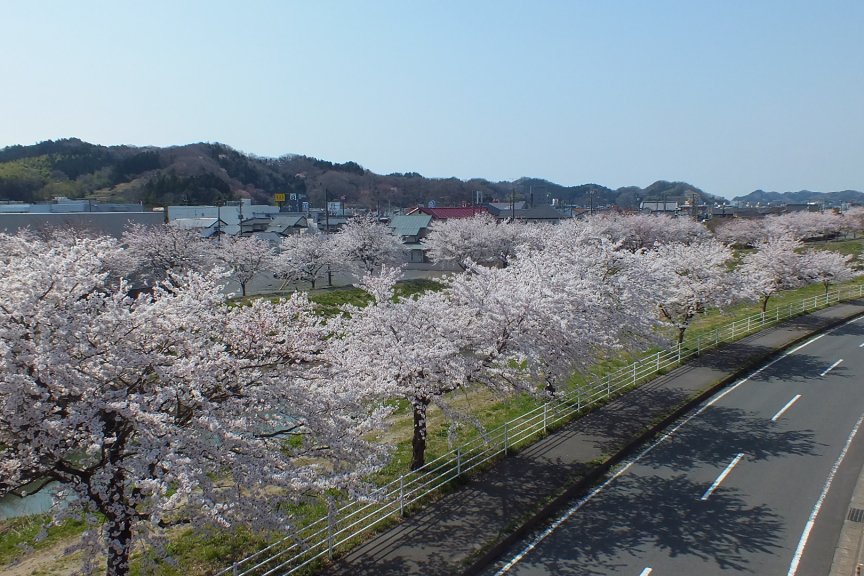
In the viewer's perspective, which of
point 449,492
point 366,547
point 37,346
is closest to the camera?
point 37,346

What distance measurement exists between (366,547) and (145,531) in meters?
3.94

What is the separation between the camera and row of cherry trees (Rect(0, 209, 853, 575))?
728cm

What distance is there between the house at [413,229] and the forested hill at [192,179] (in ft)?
75.8

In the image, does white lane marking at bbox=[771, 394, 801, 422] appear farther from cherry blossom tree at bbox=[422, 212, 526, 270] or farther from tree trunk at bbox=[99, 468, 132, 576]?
cherry blossom tree at bbox=[422, 212, 526, 270]

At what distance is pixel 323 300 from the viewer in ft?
123

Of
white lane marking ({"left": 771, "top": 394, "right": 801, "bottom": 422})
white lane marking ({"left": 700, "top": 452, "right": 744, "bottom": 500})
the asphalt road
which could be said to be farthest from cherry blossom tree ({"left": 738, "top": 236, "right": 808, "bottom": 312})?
white lane marking ({"left": 700, "top": 452, "right": 744, "bottom": 500})

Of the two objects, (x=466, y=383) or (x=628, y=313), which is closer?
(x=466, y=383)

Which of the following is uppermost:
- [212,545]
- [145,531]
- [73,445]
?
[73,445]

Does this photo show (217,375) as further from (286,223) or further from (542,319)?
(286,223)

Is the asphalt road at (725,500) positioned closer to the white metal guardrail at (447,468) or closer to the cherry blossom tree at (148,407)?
the white metal guardrail at (447,468)

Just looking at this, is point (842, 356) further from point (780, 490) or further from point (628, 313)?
point (780, 490)

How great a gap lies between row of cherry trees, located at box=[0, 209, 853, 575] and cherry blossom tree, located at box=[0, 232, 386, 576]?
0.03 metres

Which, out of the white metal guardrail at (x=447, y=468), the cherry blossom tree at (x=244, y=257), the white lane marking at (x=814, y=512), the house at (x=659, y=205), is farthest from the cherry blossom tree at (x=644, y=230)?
the house at (x=659, y=205)

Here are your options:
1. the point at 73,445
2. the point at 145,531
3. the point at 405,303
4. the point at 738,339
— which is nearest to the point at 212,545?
the point at 145,531
